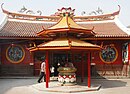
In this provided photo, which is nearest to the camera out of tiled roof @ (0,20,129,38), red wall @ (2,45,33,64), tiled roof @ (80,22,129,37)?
tiled roof @ (0,20,129,38)

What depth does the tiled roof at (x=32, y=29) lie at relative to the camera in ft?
61.1

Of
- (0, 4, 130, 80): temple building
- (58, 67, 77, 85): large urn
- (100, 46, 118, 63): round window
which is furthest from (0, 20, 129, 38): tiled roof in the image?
(58, 67, 77, 85): large urn

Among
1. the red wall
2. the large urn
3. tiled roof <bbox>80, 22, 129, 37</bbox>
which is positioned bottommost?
the large urn

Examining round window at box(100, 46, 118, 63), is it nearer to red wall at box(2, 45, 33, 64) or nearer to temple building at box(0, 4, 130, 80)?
temple building at box(0, 4, 130, 80)

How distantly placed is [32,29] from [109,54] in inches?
262

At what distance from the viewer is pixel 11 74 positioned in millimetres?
19234

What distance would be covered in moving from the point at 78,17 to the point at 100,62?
535cm

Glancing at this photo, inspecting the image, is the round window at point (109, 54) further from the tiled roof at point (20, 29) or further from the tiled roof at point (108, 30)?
the tiled roof at point (20, 29)

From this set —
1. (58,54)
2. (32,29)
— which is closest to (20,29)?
(32,29)

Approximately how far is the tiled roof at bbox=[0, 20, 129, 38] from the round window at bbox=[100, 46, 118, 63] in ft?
4.41

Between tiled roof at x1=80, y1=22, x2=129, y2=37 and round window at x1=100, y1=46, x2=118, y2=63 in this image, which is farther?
round window at x1=100, y1=46, x2=118, y2=63

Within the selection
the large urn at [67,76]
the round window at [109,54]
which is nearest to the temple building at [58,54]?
the round window at [109,54]

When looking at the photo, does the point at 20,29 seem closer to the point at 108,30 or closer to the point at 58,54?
the point at 58,54

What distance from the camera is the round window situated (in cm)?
1966
